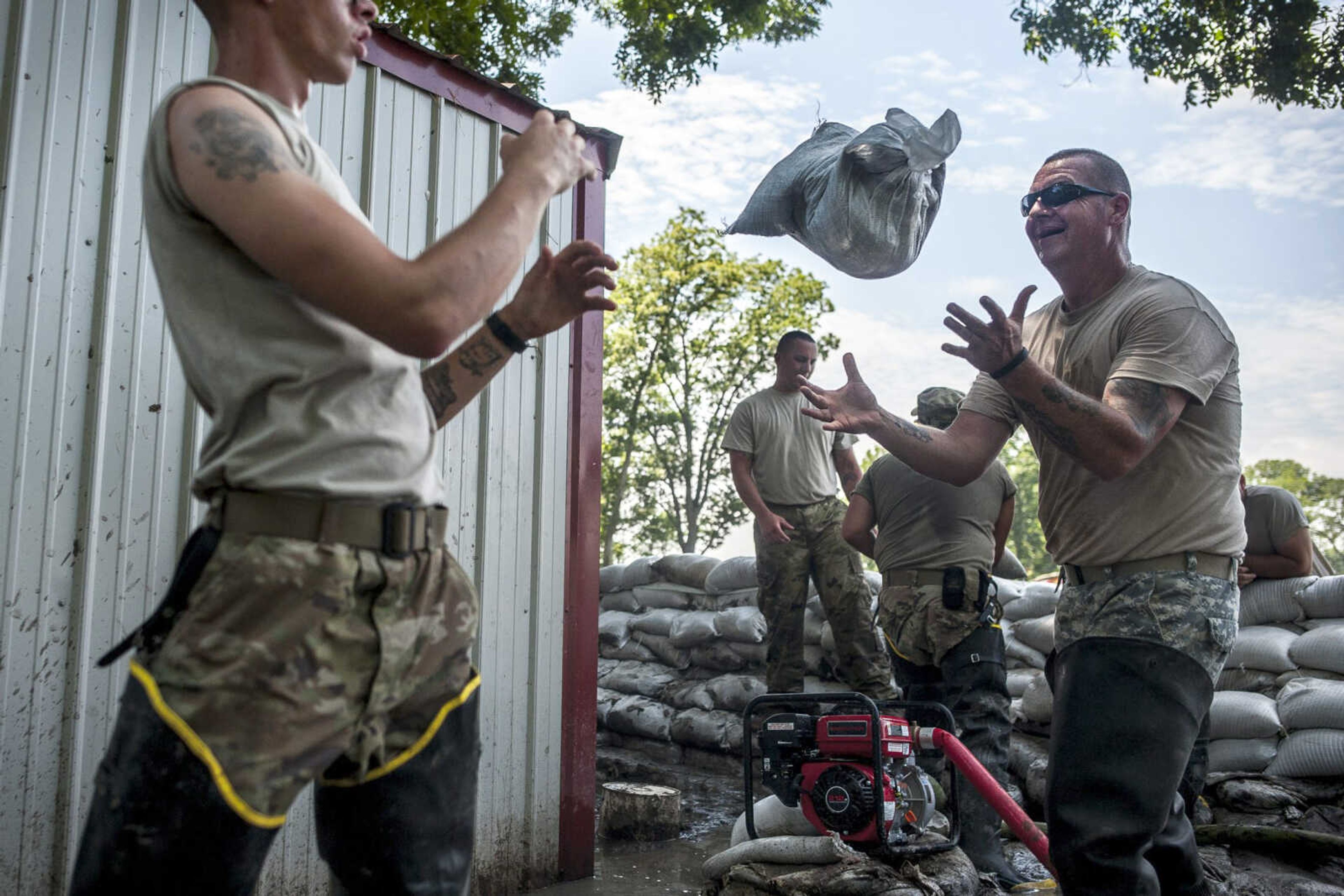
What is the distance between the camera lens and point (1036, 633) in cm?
595

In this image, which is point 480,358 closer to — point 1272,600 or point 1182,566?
point 1182,566

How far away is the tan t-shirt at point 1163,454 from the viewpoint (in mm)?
2254

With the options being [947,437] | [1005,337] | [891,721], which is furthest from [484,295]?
[891,721]

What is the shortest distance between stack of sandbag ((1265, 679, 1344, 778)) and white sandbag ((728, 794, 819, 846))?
2.44 meters

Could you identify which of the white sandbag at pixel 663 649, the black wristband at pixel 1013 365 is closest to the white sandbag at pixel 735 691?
the white sandbag at pixel 663 649

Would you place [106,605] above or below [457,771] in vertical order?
above

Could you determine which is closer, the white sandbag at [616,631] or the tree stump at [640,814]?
the tree stump at [640,814]

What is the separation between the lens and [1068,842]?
2.08m

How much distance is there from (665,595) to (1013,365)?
18.8 ft

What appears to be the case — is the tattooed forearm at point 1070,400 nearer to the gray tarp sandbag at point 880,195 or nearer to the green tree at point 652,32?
the gray tarp sandbag at point 880,195

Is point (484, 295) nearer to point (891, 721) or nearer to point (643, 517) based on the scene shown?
point (891, 721)

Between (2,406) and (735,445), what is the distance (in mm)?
4065

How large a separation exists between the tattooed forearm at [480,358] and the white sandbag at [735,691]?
4.94 meters

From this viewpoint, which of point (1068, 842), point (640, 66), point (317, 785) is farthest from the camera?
point (640, 66)
